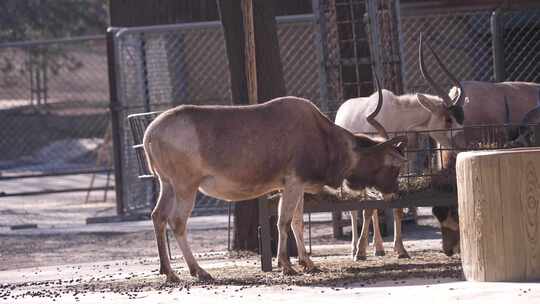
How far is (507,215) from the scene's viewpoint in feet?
27.5

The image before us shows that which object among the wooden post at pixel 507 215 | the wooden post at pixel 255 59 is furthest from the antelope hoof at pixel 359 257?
the wooden post at pixel 507 215

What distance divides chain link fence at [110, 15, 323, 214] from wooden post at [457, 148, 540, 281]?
8.81 metres

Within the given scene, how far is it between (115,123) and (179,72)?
2.26m

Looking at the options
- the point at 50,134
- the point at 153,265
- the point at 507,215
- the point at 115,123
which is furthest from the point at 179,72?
the point at 50,134

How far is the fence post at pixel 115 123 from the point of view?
16844 mm

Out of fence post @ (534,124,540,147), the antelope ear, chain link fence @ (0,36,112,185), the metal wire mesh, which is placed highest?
the metal wire mesh

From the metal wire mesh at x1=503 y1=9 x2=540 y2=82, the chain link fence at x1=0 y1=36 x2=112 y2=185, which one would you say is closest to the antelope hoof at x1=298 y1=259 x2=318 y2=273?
the metal wire mesh at x1=503 y1=9 x2=540 y2=82

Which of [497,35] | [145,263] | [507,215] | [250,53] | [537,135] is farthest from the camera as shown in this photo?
Answer: [497,35]

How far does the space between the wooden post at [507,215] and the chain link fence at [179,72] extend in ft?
28.9

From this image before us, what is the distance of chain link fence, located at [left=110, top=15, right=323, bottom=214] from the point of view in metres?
17.2

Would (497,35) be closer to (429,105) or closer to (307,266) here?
(429,105)

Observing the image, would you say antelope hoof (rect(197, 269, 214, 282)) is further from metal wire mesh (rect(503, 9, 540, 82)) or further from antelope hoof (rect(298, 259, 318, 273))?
metal wire mesh (rect(503, 9, 540, 82))

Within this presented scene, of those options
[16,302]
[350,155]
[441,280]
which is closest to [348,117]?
[350,155]

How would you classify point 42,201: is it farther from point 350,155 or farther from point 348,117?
point 350,155
